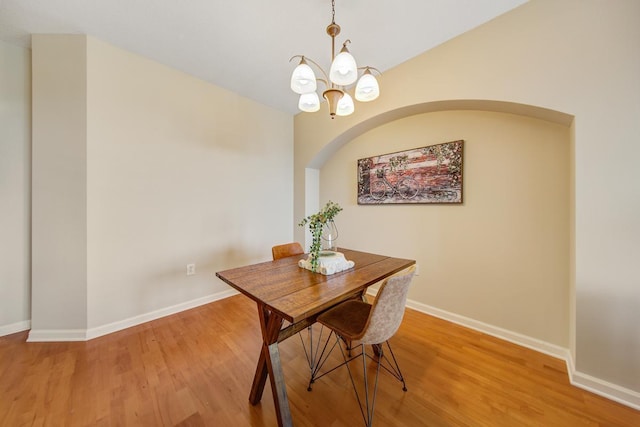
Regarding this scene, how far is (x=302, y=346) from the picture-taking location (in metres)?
1.87

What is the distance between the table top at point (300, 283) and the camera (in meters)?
1.01

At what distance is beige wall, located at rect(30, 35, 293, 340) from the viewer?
1919mm

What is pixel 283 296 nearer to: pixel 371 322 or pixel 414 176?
pixel 371 322

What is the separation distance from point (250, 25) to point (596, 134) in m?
2.53

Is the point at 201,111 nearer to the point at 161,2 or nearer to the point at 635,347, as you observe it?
the point at 161,2

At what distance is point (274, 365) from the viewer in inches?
45.6

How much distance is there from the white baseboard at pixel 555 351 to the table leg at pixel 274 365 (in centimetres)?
185

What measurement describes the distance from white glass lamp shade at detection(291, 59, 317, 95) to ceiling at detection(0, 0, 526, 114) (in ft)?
2.17

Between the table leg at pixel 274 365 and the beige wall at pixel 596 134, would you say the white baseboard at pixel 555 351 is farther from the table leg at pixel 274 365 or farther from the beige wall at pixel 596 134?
the table leg at pixel 274 365

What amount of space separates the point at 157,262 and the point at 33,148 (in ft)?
4.42

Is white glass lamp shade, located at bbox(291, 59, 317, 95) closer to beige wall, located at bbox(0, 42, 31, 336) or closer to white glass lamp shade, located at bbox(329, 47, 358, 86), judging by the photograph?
white glass lamp shade, located at bbox(329, 47, 358, 86)

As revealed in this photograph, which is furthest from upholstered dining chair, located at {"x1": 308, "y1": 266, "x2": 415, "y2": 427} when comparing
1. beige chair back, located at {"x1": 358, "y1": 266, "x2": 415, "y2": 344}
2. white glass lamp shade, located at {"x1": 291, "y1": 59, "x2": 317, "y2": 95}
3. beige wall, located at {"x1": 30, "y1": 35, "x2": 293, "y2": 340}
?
beige wall, located at {"x1": 30, "y1": 35, "x2": 293, "y2": 340}

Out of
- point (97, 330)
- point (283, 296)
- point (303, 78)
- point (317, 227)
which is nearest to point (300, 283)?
point (283, 296)

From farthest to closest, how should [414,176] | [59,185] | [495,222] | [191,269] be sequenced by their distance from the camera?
[191,269] < [414,176] < [495,222] < [59,185]
